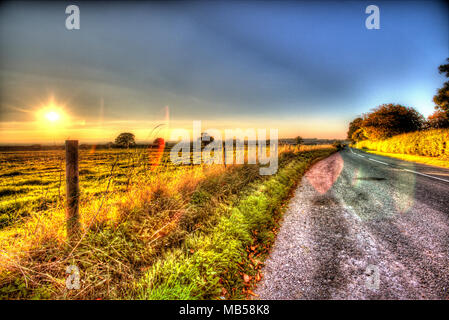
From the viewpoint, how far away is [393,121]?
28484 mm

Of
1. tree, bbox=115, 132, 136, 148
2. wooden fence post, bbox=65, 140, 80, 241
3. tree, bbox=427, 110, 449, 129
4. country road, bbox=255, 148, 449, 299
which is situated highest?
tree, bbox=427, 110, 449, 129

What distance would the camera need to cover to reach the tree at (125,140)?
410 centimetres

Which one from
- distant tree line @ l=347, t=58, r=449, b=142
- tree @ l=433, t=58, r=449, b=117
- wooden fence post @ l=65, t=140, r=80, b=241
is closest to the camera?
wooden fence post @ l=65, t=140, r=80, b=241

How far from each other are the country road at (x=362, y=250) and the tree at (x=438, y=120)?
25.3m

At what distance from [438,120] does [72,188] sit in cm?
3610

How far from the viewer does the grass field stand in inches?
84.5

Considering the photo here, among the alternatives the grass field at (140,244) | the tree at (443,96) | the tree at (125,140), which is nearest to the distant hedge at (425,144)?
the tree at (443,96)

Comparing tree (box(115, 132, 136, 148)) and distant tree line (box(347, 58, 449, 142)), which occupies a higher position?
distant tree line (box(347, 58, 449, 142))

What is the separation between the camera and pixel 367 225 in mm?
Result: 3678

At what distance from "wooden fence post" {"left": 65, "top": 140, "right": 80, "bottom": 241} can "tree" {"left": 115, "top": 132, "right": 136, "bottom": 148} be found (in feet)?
3.82

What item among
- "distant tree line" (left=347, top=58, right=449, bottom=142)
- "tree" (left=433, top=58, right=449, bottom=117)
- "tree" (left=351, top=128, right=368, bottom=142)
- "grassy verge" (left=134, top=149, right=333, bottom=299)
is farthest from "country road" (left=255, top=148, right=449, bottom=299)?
"tree" (left=351, top=128, right=368, bottom=142)

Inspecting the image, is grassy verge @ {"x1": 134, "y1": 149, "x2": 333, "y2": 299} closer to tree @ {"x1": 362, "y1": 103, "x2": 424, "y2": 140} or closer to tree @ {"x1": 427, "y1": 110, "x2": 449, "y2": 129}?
tree @ {"x1": 427, "y1": 110, "x2": 449, "y2": 129}
